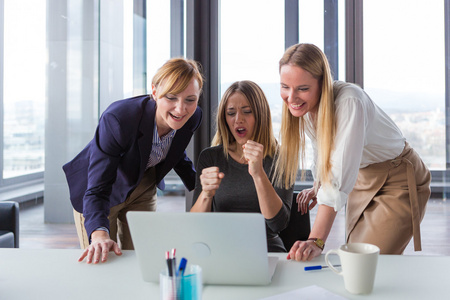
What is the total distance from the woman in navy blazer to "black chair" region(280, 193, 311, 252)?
0.59 m

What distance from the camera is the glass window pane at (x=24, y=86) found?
455cm

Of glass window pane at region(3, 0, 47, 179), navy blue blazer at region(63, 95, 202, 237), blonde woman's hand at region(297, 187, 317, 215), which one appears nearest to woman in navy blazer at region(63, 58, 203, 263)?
navy blue blazer at region(63, 95, 202, 237)

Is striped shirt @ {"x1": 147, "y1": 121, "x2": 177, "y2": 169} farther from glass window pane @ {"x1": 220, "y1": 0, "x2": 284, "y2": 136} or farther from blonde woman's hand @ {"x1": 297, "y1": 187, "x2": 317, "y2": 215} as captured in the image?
glass window pane @ {"x1": 220, "y1": 0, "x2": 284, "y2": 136}

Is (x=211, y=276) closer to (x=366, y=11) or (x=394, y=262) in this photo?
(x=394, y=262)

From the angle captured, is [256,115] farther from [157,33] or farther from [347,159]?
[157,33]

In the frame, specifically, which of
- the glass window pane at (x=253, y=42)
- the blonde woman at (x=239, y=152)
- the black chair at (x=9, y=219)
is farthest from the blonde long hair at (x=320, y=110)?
the black chair at (x=9, y=219)

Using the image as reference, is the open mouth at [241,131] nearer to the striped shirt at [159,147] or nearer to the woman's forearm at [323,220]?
the striped shirt at [159,147]

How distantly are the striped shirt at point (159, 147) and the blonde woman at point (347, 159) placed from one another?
52 cm

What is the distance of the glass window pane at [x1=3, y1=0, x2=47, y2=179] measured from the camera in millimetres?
4547

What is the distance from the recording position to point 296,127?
187 centimetres

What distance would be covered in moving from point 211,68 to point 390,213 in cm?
204

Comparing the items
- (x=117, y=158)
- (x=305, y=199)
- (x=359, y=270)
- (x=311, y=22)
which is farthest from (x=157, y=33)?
(x=359, y=270)

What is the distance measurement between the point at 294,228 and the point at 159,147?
0.69 m

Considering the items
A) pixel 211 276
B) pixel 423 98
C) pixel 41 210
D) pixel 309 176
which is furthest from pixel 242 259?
pixel 41 210
